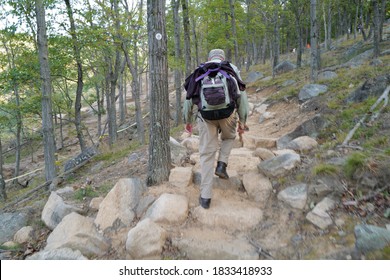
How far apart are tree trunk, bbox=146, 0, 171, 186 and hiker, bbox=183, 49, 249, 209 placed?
2.09 feet

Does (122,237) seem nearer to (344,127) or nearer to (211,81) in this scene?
(211,81)

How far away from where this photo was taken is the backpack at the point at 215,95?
3.55 metres

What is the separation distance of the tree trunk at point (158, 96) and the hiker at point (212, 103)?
0.64m

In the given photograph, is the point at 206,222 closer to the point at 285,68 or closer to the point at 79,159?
the point at 79,159

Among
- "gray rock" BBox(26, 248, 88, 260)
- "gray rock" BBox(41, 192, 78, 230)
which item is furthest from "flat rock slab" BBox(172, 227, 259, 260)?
"gray rock" BBox(41, 192, 78, 230)

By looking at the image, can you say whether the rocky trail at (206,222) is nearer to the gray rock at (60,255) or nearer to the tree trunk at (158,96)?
the gray rock at (60,255)

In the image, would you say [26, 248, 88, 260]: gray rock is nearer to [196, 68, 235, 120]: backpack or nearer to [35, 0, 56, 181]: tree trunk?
[196, 68, 235, 120]: backpack

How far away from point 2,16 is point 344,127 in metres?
14.5

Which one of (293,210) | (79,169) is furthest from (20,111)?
(293,210)

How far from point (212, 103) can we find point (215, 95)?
0.38 feet

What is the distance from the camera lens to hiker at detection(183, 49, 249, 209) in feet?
11.8

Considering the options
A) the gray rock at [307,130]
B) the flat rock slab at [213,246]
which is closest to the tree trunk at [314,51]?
the gray rock at [307,130]

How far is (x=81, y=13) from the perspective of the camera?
11039 mm

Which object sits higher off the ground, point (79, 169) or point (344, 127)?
point (344, 127)
